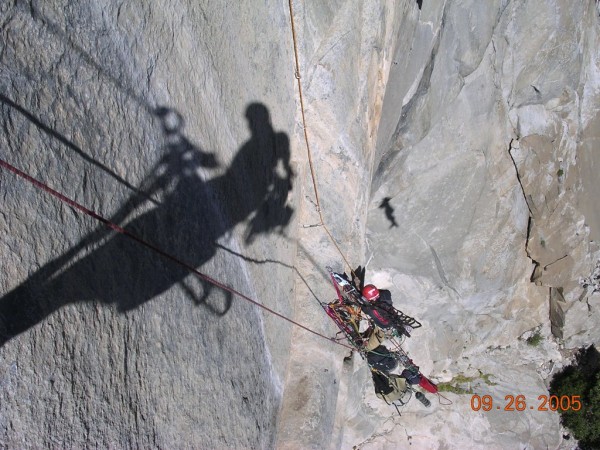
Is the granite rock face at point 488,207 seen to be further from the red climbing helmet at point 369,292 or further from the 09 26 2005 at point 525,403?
the red climbing helmet at point 369,292

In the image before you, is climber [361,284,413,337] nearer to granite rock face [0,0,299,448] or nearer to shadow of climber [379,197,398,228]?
granite rock face [0,0,299,448]

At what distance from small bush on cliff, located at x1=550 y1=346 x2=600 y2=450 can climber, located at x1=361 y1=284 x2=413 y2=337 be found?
830cm

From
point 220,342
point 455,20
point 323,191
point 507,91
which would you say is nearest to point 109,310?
point 220,342

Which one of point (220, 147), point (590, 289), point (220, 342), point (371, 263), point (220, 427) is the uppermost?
point (590, 289)

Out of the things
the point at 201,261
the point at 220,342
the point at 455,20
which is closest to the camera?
the point at 201,261

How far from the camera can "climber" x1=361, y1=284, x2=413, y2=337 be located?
20.3 ft

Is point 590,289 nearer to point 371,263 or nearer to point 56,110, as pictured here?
point 371,263

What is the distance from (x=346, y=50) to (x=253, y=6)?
1.64 meters

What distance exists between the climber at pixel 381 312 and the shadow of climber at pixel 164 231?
7.19 ft

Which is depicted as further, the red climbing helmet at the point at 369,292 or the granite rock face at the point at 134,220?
the red climbing helmet at the point at 369,292

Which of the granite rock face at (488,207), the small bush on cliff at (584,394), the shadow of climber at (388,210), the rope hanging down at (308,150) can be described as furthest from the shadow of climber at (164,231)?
the small bush on cliff at (584,394)

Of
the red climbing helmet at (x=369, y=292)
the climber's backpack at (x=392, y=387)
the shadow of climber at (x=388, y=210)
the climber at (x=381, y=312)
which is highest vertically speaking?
the shadow of climber at (x=388, y=210)

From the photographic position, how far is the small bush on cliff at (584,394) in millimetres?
12203

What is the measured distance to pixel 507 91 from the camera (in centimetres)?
945
